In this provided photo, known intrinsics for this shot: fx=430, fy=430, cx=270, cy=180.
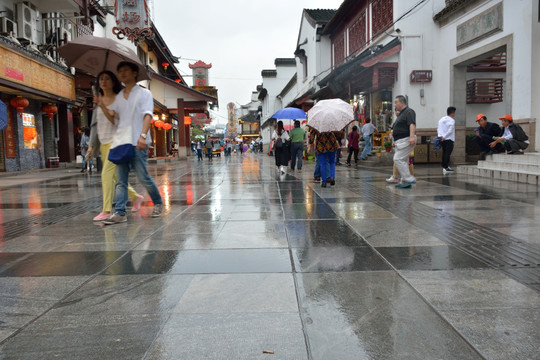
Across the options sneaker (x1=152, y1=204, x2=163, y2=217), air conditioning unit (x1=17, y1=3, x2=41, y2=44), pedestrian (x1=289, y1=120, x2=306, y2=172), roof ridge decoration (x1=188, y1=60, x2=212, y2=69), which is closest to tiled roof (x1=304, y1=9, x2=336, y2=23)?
pedestrian (x1=289, y1=120, x2=306, y2=172)

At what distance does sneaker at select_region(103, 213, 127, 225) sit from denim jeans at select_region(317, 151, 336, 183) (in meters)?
4.79

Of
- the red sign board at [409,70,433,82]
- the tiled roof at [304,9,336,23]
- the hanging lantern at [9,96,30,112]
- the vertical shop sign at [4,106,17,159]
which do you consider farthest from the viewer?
the tiled roof at [304,9,336,23]

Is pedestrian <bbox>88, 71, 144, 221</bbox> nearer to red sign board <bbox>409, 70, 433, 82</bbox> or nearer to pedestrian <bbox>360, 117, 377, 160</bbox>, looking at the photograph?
red sign board <bbox>409, 70, 433, 82</bbox>

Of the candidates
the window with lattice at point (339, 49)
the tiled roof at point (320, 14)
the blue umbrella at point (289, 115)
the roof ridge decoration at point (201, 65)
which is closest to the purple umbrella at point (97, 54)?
the blue umbrella at point (289, 115)

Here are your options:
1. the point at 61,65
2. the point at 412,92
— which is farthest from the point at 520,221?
the point at 61,65

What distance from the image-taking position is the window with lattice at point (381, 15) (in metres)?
16.3

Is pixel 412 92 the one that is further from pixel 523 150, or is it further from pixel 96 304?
Answer: pixel 96 304

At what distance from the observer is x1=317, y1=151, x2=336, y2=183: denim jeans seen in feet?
30.2

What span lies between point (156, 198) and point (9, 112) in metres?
12.7

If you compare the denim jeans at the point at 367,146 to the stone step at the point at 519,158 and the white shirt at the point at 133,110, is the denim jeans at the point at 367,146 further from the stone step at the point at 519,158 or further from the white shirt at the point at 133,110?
the white shirt at the point at 133,110

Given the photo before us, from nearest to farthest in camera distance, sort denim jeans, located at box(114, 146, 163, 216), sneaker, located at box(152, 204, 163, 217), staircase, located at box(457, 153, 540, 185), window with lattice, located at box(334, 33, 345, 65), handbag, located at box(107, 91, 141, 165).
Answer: handbag, located at box(107, 91, 141, 165) → denim jeans, located at box(114, 146, 163, 216) → sneaker, located at box(152, 204, 163, 217) → staircase, located at box(457, 153, 540, 185) → window with lattice, located at box(334, 33, 345, 65)

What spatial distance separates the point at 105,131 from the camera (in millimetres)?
5418

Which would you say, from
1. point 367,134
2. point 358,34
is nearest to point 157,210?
point 367,134

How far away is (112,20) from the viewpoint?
24.7m
